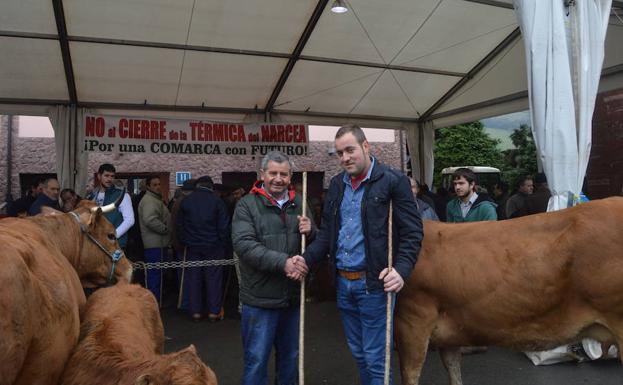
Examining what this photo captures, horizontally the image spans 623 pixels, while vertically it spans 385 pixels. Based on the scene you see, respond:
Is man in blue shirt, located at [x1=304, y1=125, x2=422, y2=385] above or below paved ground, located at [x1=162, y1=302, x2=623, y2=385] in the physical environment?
above

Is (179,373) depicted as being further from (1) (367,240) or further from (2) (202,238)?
(2) (202,238)

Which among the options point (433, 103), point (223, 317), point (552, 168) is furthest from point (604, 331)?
point (433, 103)

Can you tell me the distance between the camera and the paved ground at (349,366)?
408 cm

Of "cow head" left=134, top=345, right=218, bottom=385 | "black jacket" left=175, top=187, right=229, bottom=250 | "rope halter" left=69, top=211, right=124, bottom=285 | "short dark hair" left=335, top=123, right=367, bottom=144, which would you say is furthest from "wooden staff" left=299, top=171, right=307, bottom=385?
"black jacket" left=175, top=187, right=229, bottom=250

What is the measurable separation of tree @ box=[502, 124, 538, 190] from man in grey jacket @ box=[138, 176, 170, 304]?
17.6m

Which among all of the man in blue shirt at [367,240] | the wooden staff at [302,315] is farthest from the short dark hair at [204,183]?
the man in blue shirt at [367,240]

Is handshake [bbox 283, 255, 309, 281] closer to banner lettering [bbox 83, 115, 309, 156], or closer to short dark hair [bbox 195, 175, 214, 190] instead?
short dark hair [bbox 195, 175, 214, 190]

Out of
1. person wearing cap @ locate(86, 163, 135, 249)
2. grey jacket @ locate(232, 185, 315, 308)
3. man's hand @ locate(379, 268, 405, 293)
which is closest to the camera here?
man's hand @ locate(379, 268, 405, 293)

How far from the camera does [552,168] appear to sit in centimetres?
401

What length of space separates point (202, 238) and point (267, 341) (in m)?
3.63

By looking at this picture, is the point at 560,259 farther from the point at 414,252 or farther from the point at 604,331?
the point at 414,252

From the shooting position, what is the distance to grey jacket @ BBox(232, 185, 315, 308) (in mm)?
2842

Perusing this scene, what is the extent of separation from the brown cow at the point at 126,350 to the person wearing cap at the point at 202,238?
3.57 meters

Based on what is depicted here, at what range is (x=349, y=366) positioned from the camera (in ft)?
14.8
